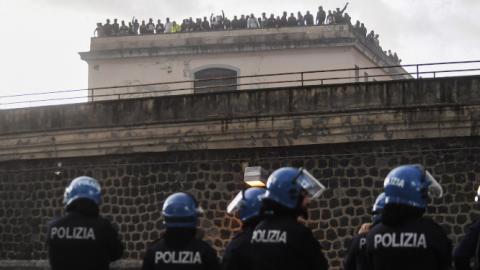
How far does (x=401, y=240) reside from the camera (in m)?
6.29

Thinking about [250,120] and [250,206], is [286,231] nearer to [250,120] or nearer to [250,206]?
[250,206]

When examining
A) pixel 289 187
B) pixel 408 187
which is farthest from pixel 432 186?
pixel 289 187

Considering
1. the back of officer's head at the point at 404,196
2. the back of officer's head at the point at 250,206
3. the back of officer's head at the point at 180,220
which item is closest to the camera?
the back of officer's head at the point at 404,196

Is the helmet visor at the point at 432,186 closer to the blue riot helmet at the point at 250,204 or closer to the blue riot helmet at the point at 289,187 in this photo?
the blue riot helmet at the point at 289,187

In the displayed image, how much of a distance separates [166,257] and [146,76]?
27184 millimetres

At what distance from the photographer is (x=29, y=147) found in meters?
22.7

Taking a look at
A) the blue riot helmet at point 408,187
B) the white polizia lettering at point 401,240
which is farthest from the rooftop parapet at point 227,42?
the white polizia lettering at point 401,240

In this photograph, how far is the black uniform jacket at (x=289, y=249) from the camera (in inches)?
258

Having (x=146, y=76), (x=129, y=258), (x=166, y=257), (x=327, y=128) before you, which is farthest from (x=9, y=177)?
(x=166, y=257)

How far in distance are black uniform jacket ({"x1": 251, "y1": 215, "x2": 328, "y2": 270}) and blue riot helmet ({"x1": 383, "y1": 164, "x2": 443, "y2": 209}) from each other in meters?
0.63

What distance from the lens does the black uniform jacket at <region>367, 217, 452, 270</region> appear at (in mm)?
6203

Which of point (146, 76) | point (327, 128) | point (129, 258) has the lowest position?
point (129, 258)

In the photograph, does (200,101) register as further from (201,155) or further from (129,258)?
(129,258)

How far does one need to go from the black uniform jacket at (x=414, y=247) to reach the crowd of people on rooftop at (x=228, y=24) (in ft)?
88.5
